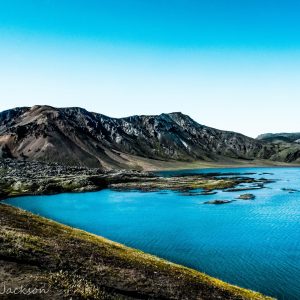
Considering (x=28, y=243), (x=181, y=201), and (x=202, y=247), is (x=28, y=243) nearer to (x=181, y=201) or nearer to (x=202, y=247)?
(x=202, y=247)

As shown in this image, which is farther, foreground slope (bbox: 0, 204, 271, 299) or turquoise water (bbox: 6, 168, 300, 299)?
turquoise water (bbox: 6, 168, 300, 299)

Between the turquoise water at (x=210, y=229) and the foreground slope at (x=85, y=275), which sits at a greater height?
the foreground slope at (x=85, y=275)

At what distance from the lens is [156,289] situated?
36.3 m

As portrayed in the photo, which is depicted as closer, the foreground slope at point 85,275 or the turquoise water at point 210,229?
the foreground slope at point 85,275

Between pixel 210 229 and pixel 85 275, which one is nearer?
pixel 85 275

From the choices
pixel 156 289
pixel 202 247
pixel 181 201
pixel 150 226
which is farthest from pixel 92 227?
pixel 156 289

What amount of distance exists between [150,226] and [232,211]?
132 feet

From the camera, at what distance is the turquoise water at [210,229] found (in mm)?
64875

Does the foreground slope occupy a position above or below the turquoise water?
above

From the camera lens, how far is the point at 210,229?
10412 cm

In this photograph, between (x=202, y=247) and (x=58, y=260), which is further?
(x=202, y=247)

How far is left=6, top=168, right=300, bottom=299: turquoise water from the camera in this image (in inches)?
2554

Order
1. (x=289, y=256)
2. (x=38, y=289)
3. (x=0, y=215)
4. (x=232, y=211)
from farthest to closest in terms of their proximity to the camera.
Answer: (x=232, y=211) → (x=289, y=256) → (x=0, y=215) → (x=38, y=289)

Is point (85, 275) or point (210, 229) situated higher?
point (85, 275)
